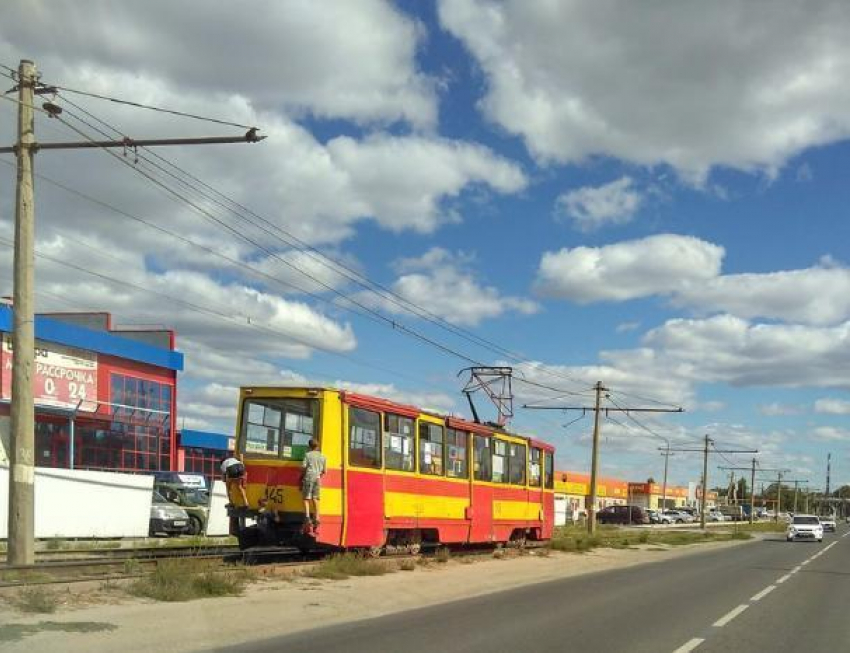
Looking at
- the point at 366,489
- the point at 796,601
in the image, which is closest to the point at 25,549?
the point at 366,489

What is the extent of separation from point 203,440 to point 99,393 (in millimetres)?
11428

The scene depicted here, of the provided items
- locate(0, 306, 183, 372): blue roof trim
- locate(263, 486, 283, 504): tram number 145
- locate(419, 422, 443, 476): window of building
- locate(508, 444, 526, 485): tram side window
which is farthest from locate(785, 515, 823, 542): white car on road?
locate(263, 486, 283, 504): tram number 145

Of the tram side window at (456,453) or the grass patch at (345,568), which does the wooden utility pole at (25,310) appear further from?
the tram side window at (456,453)

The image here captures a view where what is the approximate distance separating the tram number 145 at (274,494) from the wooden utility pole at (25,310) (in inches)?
161

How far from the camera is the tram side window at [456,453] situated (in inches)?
883

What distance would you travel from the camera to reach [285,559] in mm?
19812

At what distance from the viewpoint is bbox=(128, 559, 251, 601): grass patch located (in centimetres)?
1266

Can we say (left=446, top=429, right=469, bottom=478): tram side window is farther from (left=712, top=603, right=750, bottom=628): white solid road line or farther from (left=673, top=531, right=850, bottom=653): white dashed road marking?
(left=712, top=603, right=750, bottom=628): white solid road line

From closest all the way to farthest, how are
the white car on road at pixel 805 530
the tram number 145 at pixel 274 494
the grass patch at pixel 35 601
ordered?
the grass patch at pixel 35 601
the tram number 145 at pixel 274 494
the white car on road at pixel 805 530

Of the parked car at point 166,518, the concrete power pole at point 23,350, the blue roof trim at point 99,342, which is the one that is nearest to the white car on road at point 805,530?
the blue roof trim at point 99,342

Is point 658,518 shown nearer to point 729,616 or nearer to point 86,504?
point 86,504

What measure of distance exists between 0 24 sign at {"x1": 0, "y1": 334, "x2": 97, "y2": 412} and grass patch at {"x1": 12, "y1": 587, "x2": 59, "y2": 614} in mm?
29613

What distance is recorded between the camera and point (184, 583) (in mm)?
13156

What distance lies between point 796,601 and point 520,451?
11858 millimetres
